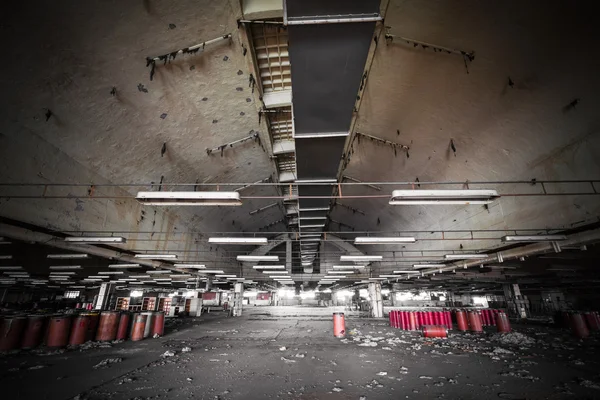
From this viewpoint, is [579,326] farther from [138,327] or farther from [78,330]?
[78,330]

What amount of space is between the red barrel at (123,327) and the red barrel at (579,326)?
706 inches

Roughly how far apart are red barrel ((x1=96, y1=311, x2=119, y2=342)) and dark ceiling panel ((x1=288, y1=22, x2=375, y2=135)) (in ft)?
31.5

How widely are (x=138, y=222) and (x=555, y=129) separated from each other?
41.6ft

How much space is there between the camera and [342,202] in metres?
15.0

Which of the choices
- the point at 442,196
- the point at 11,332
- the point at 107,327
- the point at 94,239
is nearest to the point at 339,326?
the point at 442,196

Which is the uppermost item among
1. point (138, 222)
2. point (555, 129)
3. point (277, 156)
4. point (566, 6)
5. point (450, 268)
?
point (277, 156)

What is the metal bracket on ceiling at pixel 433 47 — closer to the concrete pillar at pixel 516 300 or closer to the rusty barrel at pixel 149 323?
the rusty barrel at pixel 149 323

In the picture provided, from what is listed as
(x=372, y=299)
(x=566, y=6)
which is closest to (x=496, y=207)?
(x=566, y=6)

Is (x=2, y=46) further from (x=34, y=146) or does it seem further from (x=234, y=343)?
(x=234, y=343)

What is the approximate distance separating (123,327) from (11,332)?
2851 mm

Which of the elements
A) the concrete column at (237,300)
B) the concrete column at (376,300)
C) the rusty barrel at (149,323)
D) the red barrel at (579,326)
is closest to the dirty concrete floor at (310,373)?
the rusty barrel at (149,323)

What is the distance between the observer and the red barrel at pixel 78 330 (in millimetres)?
7922

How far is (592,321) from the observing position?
418 inches

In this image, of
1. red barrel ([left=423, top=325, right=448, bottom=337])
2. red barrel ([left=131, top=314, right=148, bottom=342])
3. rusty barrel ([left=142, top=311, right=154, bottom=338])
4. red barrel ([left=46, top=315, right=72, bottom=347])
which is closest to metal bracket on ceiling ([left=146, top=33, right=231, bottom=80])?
red barrel ([left=46, top=315, right=72, bottom=347])
